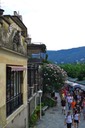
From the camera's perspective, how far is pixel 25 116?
25.0m

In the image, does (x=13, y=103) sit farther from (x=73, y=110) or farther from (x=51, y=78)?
(x=51, y=78)

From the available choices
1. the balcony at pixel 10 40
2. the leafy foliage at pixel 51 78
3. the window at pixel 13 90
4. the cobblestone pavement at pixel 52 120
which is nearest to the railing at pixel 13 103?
the window at pixel 13 90

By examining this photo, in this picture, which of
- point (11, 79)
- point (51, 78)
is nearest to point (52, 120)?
point (51, 78)

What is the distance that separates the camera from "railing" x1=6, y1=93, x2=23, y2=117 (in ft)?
61.0

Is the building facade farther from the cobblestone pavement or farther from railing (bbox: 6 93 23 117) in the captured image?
the cobblestone pavement

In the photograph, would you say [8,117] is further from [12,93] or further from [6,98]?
[12,93]

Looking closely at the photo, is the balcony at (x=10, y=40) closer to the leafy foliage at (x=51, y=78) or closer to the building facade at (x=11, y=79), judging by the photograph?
the building facade at (x=11, y=79)

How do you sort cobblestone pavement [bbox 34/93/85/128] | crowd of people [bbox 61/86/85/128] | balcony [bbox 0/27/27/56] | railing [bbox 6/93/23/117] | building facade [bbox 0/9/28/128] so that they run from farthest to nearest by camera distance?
1. cobblestone pavement [bbox 34/93/85/128]
2. crowd of people [bbox 61/86/85/128]
3. railing [bbox 6/93/23/117]
4. building facade [bbox 0/9/28/128]
5. balcony [bbox 0/27/27/56]

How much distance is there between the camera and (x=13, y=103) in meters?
20.2

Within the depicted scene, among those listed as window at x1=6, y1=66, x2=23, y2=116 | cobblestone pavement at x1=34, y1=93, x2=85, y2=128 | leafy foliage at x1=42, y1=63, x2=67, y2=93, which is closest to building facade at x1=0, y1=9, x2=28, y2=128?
window at x1=6, y1=66, x2=23, y2=116

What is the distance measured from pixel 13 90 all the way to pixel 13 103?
0.78 meters

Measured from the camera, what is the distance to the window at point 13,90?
735 inches

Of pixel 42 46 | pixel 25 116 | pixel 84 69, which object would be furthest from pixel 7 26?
pixel 84 69

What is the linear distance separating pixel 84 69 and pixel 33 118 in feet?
150
